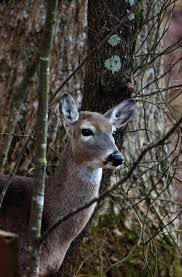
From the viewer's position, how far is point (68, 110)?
5160 millimetres

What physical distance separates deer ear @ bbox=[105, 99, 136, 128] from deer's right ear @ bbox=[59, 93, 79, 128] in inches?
10.3

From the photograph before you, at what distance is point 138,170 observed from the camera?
21.7 ft

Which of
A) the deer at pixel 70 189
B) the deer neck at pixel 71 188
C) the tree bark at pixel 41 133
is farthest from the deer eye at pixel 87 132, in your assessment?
the tree bark at pixel 41 133

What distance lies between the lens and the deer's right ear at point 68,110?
512 cm

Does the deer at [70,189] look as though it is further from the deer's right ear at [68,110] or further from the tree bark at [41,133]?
the tree bark at [41,133]

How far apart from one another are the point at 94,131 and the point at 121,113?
0.30 m

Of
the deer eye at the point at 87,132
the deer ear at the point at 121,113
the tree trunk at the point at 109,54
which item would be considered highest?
the tree trunk at the point at 109,54

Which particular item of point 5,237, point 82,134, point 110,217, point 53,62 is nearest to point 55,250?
point 82,134

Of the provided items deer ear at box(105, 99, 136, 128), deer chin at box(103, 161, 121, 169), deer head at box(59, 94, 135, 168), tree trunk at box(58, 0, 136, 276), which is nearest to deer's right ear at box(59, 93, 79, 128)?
deer head at box(59, 94, 135, 168)

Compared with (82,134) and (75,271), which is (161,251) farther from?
(82,134)

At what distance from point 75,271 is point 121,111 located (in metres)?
1.57

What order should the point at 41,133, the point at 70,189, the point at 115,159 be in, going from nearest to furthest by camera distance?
the point at 41,133 < the point at 115,159 < the point at 70,189

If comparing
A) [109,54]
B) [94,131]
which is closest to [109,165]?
[94,131]

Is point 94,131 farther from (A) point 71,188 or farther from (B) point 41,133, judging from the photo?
(B) point 41,133
